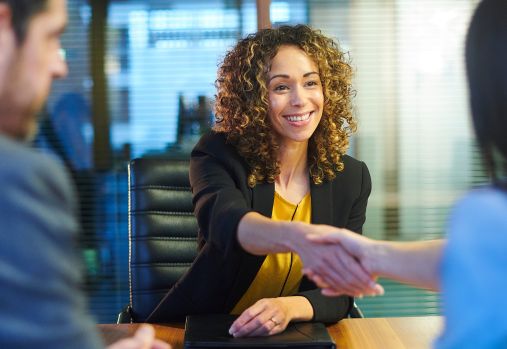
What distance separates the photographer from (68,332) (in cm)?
91

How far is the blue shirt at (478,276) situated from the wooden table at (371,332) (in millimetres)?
955

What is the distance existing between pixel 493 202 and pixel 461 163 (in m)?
3.60

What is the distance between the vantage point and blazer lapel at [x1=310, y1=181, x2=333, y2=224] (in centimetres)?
238

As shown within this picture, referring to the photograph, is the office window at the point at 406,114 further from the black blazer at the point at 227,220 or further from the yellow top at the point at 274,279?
the yellow top at the point at 274,279

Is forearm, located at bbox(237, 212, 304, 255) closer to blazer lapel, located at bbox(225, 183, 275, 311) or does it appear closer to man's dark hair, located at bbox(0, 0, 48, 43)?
blazer lapel, located at bbox(225, 183, 275, 311)

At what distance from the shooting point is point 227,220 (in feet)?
6.70

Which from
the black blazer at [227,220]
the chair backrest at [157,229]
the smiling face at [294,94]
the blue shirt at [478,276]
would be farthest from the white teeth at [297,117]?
the blue shirt at [478,276]

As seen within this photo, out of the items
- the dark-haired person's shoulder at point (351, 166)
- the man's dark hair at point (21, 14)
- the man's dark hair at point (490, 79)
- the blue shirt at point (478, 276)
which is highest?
the man's dark hair at point (21, 14)

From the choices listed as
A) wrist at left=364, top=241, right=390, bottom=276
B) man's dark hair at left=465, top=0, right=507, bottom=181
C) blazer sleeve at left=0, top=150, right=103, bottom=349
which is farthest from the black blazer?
blazer sleeve at left=0, top=150, right=103, bottom=349

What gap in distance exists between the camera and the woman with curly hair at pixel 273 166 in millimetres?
2264

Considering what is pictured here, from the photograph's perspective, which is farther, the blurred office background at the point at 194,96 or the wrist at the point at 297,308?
the blurred office background at the point at 194,96

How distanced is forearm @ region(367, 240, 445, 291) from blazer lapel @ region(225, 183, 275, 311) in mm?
566

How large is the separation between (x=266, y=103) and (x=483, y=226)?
1.53 metres

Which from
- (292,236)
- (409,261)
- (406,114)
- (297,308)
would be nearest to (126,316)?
(297,308)
